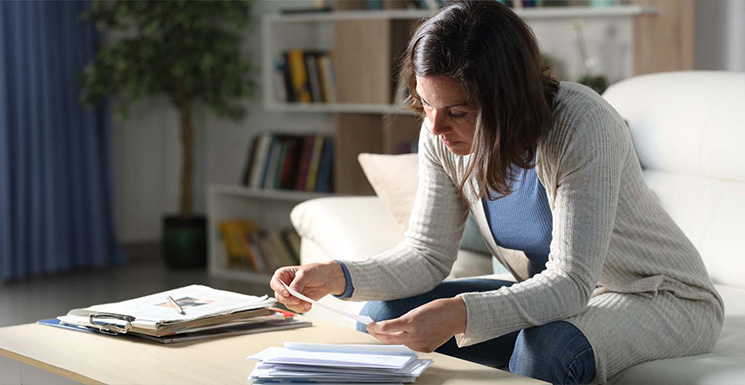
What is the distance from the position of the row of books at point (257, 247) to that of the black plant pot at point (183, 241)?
0.60 ft

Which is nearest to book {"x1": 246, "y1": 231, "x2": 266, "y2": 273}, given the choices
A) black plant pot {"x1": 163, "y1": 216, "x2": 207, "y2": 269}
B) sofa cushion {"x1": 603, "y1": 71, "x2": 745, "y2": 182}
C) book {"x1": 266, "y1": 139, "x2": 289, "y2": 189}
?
book {"x1": 266, "y1": 139, "x2": 289, "y2": 189}

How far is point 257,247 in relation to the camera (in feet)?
14.1

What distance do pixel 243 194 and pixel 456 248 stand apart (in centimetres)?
284

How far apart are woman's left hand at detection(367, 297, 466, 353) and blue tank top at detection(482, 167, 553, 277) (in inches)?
11.0

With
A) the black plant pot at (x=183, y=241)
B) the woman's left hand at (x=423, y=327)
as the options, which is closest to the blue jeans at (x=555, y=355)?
the woman's left hand at (x=423, y=327)

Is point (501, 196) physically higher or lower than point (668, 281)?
higher

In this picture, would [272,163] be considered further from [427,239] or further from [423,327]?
[423,327]

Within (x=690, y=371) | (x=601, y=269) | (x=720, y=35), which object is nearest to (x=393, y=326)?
(x=601, y=269)

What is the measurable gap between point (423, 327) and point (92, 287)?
303 cm

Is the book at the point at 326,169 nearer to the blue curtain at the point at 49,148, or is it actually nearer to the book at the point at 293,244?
the book at the point at 293,244

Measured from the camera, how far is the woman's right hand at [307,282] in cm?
154

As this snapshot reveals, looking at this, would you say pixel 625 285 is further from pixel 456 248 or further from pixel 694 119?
pixel 694 119

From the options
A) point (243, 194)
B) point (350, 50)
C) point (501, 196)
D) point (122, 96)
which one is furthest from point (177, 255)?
point (501, 196)

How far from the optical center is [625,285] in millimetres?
1525
